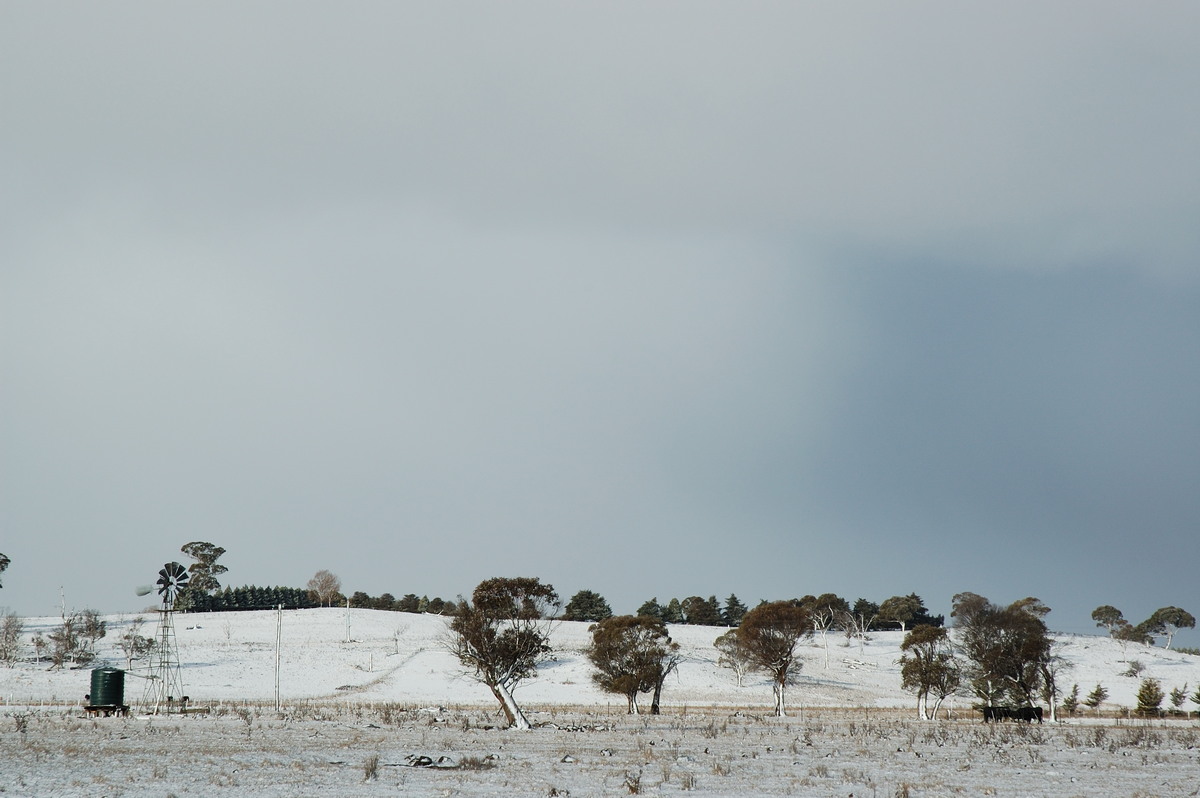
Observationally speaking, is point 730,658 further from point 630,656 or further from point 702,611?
point 702,611

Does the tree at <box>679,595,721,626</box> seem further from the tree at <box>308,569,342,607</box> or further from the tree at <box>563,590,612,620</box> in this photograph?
the tree at <box>308,569,342,607</box>

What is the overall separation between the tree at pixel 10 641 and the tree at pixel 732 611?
11539 cm

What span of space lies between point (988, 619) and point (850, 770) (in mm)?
50872

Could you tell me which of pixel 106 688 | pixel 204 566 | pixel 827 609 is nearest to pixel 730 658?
pixel 827 609

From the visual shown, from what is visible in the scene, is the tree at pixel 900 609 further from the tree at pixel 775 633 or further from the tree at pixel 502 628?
the tree at pixel 502 628

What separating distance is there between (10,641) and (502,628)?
74821 millimetres

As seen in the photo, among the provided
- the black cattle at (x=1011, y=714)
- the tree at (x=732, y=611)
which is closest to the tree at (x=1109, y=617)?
the tree at (x=732, y=611)

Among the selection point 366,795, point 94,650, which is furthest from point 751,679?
point 366,795

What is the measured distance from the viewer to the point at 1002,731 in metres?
43.7

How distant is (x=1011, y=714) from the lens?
61.1 m

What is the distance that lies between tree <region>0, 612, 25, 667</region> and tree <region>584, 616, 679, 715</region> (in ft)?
200

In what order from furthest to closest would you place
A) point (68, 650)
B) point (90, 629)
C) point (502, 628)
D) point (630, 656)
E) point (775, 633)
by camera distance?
point (90, 629) < point (68, 650) < point (775, 633) < point (630, 656) < point (502, 628)

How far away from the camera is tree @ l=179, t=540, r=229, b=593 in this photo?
534 feet

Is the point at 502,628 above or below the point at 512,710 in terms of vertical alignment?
above
